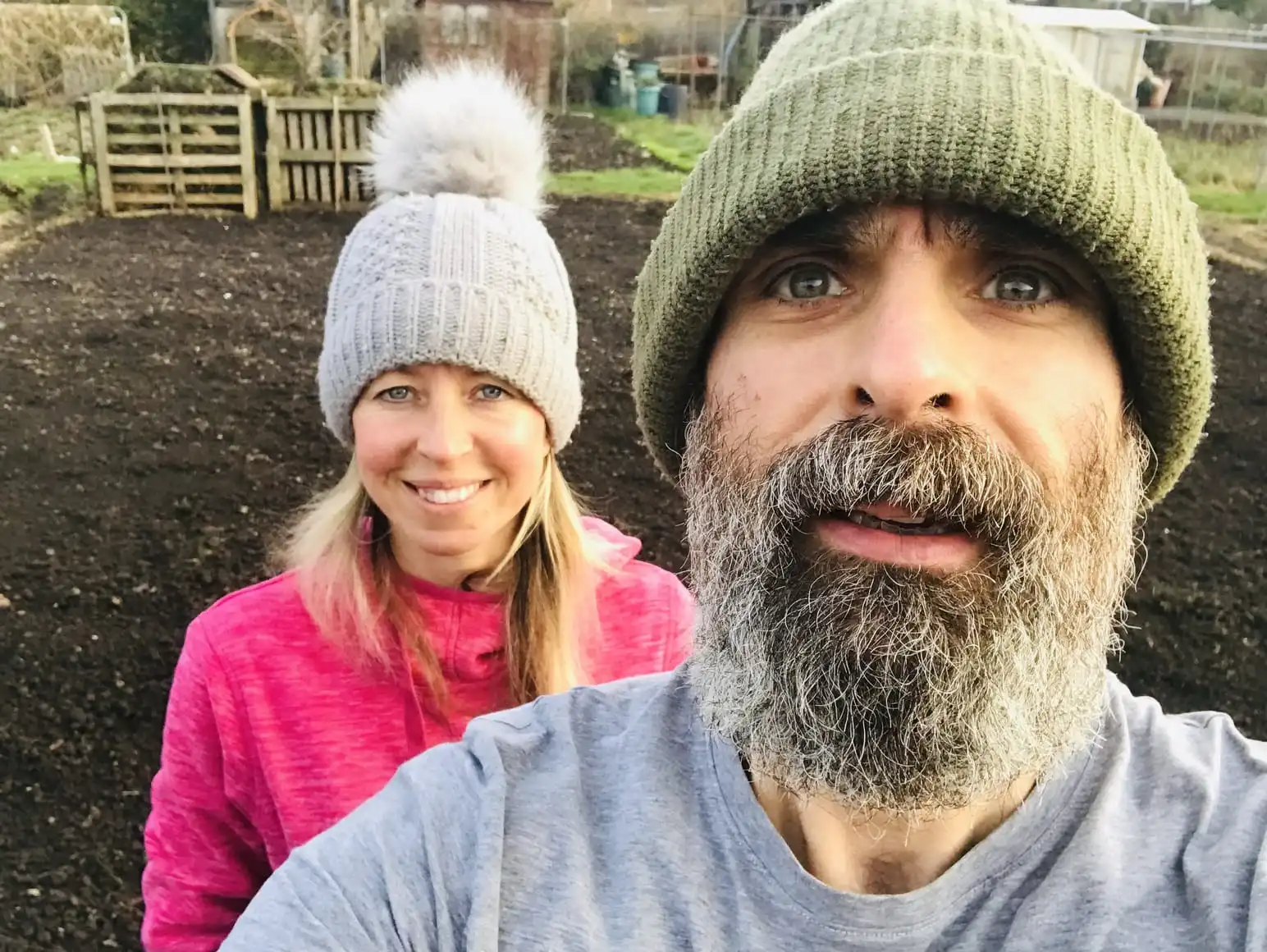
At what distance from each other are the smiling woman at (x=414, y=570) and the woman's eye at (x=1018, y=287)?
117cm

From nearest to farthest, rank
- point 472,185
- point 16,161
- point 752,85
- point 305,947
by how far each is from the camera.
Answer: point 305,947
point 752,85
point 472,185
point 16,161

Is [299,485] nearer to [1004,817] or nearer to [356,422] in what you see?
[356,422]

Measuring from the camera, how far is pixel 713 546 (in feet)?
4.45

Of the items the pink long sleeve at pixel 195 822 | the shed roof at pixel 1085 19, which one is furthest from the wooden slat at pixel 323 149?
the pink long sleeve at pixel 195 822

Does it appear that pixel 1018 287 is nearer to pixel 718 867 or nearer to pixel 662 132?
pixel 718 867

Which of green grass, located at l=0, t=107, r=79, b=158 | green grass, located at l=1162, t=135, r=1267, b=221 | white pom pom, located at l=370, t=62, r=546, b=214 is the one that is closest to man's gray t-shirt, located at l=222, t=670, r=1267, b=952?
white pom pom, located at l=370, t=62, r=546, b=214

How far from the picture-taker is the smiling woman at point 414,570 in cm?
199

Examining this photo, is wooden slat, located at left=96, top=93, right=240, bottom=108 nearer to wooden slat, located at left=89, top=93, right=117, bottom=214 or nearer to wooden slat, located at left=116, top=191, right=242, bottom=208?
wooden slat, located at left=89, top=93, right=117, bottom=214

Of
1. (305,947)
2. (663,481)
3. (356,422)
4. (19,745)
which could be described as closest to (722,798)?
(305,947)

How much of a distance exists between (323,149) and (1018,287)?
9.23 meters

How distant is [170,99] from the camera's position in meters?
8.61

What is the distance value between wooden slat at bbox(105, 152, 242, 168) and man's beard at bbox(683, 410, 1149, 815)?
882 centimetres

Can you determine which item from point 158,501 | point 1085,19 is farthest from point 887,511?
point 1085,19

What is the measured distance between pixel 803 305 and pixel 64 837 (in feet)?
10.6
